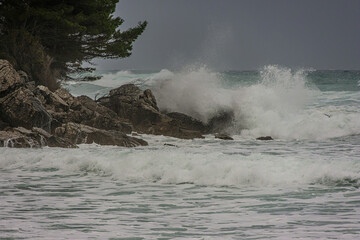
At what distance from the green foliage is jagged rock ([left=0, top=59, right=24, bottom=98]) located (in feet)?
10.1

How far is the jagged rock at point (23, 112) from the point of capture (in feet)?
66.6

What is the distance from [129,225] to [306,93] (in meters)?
27.0

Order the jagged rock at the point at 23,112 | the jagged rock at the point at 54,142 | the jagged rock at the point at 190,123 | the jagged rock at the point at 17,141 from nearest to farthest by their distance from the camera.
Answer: the jagged rock at the point at 17,141 → the jagged rock at the point at 54,142 → the jagged rock at the point at 23,112 → the jagged rock at the point at 190,123

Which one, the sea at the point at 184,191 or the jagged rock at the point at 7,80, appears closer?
the sea at the point at 184,191

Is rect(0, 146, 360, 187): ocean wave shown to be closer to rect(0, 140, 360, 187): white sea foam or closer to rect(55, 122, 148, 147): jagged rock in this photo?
rect(0, 140, 360, 187): white sea foam

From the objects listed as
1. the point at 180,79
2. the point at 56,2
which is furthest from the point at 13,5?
the point at 180,79

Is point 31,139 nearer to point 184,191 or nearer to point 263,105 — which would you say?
point 184,191

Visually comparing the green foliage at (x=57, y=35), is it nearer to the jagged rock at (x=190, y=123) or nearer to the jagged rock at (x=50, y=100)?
the jagged rock at (x=50, y=100)

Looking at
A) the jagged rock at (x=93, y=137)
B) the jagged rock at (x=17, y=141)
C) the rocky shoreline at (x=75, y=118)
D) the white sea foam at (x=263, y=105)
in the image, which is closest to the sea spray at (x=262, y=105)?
the white sea foam at (x=263, y=105)

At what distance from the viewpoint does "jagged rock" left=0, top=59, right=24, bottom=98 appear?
21344mm

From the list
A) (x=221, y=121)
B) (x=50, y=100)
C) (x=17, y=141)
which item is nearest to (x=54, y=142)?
(x=17, y=141)

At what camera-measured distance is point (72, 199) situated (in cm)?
1116

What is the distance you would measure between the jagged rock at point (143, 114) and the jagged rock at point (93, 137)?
3.77 m

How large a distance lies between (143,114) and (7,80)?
5.58 metres
